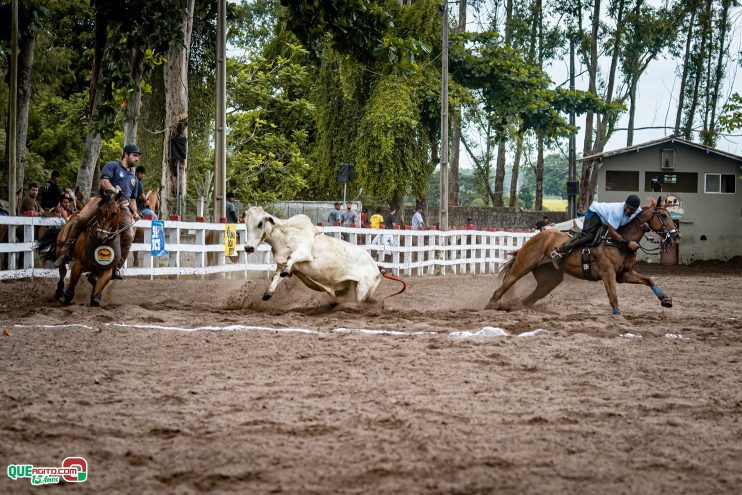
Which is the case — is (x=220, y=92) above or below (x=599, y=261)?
above

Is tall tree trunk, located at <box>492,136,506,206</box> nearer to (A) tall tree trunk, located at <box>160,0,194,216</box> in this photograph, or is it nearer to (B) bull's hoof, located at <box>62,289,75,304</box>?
(A) tall tree trunk, located at <box>160,0,194,216</box>

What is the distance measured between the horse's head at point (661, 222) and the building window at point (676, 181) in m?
28.3

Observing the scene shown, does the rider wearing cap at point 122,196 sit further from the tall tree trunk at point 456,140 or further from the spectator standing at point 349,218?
the tall tree trunk at point 456,140

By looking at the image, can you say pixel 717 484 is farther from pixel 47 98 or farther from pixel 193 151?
pixel 47 98

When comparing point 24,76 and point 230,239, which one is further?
→ point 24,76

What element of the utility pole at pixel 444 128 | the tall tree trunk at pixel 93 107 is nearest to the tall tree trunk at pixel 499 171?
the utility pole at pixel 444 128

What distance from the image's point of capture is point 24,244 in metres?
15.4

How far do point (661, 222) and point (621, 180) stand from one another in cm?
2854

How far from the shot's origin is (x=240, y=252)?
2047 cm

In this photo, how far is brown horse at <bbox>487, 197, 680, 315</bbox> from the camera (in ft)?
44.4

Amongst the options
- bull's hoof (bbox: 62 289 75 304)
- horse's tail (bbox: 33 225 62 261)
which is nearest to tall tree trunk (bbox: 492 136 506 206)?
horse's tail (bbox: 33 225 62 261)

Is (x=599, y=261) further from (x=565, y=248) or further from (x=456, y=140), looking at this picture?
(x=456, y=140)

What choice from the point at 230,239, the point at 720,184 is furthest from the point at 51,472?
the point at 720,184

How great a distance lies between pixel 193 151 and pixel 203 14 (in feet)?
17.8
